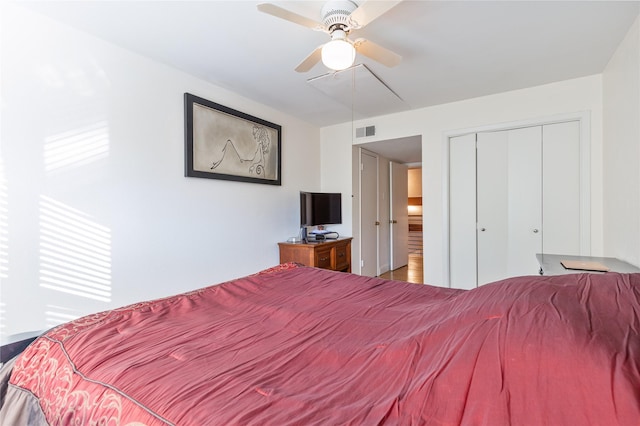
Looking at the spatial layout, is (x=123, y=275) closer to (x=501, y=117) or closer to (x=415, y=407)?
(x=415, y=407)

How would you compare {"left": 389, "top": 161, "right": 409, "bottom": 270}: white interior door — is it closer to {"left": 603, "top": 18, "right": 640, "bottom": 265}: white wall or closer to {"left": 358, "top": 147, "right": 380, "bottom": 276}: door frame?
{"left": 358, "top": 147, "right": 380, "bottom": 276}: door frame

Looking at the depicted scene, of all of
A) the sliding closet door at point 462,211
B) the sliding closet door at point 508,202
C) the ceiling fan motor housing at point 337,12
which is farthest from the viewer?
the sliding closet door at point 462,211

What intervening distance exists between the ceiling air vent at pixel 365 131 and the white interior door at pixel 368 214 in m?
0.38

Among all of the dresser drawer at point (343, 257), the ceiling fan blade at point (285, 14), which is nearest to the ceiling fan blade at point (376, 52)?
the ceiling fan blade at point (285, 14)

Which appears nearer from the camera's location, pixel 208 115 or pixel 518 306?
pixel 518 306

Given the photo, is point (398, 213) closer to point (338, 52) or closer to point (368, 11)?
point (338, 52)

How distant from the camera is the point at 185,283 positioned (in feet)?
8.68

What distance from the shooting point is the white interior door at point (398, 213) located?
552 cm

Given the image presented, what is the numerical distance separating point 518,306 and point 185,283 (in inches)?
100

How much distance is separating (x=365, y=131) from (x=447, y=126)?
1.07 meters

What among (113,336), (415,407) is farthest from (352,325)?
(113,336)

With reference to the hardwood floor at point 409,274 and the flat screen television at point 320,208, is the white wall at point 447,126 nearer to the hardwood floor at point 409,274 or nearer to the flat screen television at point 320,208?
the flat screen television at point 320,208

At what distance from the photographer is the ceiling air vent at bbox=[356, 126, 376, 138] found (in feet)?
13.4

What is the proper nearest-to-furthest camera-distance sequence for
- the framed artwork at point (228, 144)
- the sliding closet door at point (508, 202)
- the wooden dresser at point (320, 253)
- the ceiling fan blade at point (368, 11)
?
the ceiling fan blade at point (368, 11) → the framed artwork at point (228, 144) → the sliding closet door at point (508, 202) → the wooden dresser at point (320, 253)
